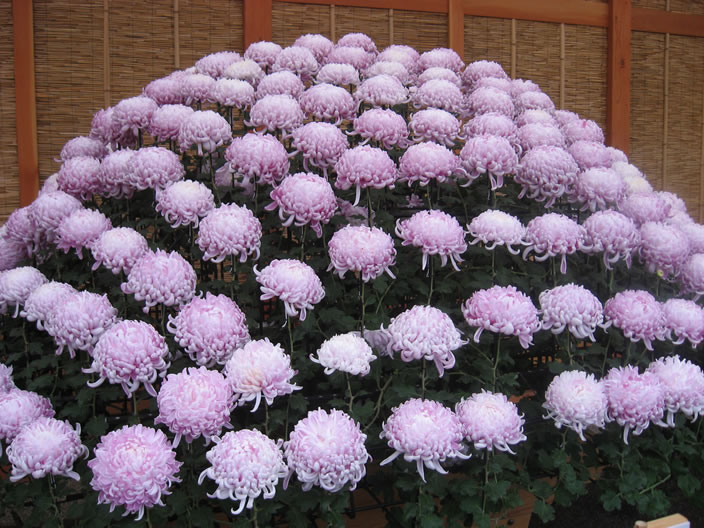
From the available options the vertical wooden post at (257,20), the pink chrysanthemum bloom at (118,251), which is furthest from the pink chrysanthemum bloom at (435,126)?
the vertical wooden post at (257,20)

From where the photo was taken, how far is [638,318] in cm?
123

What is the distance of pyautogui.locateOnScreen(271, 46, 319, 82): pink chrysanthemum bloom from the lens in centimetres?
156

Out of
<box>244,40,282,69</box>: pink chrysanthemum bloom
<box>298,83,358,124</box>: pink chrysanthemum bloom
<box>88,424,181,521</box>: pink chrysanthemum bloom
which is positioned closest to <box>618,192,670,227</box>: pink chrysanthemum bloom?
<box>298,83,358,124</box>: pink chrysanthemum bloom

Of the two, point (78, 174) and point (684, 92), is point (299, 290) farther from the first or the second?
point (684, 92)

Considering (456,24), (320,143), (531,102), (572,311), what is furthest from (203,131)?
(456,24)

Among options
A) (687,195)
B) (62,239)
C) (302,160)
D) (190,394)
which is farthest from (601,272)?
(687,195)

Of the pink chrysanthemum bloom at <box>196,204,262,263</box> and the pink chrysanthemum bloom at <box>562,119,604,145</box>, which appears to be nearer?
the pink chrysanthemum bloom at <box>196,204,262,263</box>

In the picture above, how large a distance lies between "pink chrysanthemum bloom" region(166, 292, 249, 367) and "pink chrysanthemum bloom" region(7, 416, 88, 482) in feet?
0.76

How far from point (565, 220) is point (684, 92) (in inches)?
146

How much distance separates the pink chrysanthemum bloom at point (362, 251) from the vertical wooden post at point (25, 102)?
234 cm

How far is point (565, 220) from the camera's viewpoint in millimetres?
1258

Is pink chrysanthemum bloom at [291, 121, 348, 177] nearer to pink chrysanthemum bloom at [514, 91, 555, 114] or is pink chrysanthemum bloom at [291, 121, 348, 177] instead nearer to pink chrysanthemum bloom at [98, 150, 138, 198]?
pink chrysanthemum bloom at [98, 150, 138, 198]

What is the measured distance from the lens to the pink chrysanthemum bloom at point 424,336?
1043 mm

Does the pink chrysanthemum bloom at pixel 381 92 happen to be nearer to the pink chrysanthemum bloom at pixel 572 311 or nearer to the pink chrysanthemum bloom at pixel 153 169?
the pink chrysanthemum bloom at pixel 153 169
